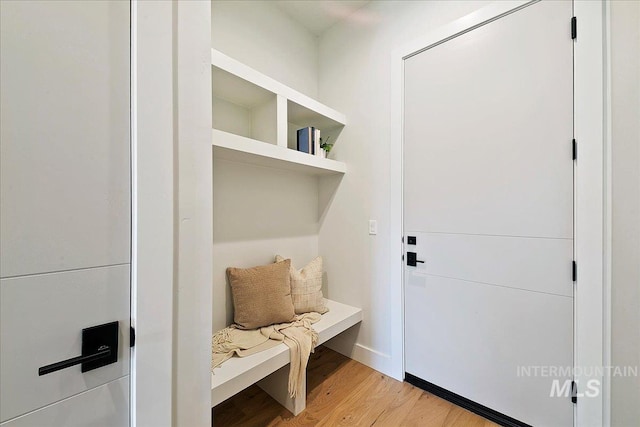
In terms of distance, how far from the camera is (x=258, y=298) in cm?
169

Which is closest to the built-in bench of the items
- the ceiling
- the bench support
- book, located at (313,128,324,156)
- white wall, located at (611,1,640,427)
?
the bench support

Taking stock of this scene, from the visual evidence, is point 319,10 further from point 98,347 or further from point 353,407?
point 353,407

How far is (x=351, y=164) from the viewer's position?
2146 millimetres

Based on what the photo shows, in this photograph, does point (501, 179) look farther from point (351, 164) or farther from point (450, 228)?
point (351, 164)

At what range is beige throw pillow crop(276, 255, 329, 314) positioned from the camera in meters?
1.92

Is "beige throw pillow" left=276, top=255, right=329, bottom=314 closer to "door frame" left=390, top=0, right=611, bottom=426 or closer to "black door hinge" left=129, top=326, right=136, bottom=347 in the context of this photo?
"black door hinge" left=129, top=326, right=136, bottom=347

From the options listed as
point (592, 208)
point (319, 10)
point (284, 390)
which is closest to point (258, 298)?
point (284, 390)

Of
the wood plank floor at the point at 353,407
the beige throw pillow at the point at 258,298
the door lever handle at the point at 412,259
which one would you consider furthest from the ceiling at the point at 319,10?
the wood plank floor at the point at 353,407

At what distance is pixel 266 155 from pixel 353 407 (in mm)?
1712

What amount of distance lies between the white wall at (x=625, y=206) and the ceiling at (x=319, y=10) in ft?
5.35

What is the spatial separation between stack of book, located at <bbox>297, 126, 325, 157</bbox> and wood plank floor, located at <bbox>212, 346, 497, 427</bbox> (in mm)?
1752

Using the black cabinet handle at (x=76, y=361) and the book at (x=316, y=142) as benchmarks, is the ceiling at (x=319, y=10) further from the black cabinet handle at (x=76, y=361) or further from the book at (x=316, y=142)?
the black cabinet handle at (x=76, y=361)

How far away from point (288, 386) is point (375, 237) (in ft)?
3.89

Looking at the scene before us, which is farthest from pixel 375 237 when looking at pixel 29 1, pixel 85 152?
pixel 29 1
